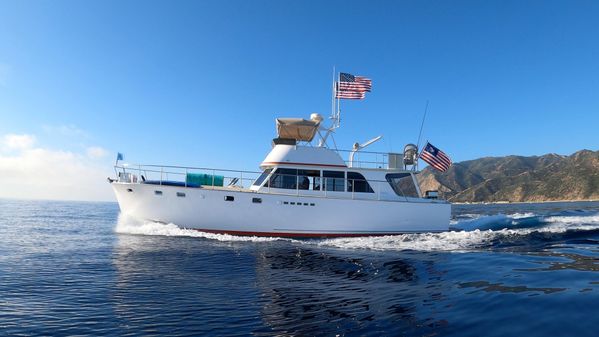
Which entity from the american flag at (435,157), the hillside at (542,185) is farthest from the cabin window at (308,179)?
the hillside at (542,185)

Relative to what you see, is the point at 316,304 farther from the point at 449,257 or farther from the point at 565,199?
the point at 565,199

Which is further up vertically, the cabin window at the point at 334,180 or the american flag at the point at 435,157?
the american flag at the point at 435,157

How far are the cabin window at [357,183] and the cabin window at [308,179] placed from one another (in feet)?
5.29

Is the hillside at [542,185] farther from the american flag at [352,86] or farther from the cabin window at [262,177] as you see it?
the cabin window at [262,177]

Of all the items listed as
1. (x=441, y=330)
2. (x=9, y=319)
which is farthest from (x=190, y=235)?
(x=441, y=330)

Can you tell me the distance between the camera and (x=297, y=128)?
17.4m

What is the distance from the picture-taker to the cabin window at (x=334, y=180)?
16780mm

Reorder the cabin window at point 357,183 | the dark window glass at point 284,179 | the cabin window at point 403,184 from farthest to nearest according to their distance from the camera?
the cabin window at point 403,184 < the cabin window at point 357,183 < the dark window glass at point 284,179

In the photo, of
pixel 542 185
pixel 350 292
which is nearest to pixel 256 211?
pixel 350 292

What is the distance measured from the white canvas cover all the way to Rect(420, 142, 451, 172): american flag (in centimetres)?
595

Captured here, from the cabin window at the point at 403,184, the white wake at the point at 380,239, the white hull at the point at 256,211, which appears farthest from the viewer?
Result: the cabin window at the point at 403,184

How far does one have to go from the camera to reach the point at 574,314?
5.02m

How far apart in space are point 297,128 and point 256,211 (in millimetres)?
4859

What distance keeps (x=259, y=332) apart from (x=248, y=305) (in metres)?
1.31
